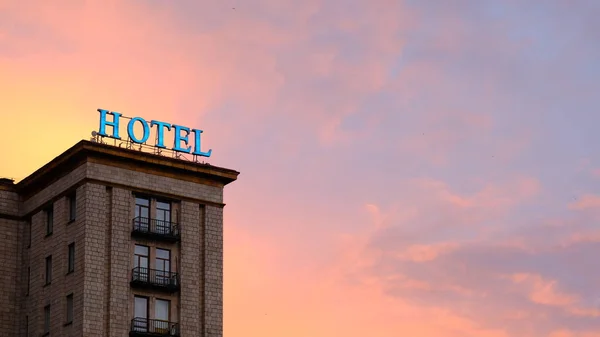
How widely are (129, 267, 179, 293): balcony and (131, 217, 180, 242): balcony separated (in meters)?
2.53

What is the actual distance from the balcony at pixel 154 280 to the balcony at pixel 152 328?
8.07 feet

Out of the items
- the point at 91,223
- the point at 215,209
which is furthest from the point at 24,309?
the point at 215,209

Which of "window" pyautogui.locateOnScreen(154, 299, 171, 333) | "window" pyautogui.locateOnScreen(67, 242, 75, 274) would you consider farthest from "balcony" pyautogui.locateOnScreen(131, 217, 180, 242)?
"window" pyautogui.locateOnScreen(154, 299, 171, 333)

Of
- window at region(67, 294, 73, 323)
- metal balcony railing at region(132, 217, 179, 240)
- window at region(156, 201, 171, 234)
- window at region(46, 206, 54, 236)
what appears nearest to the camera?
window at region(67, 294, 73, 323)

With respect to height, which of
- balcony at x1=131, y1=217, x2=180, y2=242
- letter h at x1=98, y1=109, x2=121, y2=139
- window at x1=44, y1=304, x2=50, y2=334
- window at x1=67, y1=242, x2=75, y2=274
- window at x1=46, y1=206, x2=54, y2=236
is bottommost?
window at x1=44, y1=304, x2=50, y2=334

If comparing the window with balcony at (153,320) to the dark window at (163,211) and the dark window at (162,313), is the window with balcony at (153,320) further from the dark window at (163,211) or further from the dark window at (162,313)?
the dark window at (163,211)

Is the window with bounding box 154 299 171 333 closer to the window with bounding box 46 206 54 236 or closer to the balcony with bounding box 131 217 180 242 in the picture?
the balcony with bounding box 131 217 180 242

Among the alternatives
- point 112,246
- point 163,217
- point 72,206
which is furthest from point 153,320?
point 72,206

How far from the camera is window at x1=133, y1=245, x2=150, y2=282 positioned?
92.4 m

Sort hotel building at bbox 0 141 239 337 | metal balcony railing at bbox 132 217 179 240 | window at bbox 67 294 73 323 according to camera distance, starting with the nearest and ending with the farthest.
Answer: window at bbox 67 294 73 323 → hotel building at bbox 0 141 239 337 → metal balcony railing at bbox 132 217 179 240

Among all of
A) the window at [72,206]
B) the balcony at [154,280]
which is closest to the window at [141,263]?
the balcony at [154,280]

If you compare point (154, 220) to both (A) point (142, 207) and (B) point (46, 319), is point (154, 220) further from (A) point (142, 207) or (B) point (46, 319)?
(B) point (46, 319)

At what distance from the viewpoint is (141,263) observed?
93.1 m

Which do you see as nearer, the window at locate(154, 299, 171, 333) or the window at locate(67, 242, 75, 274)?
the window at locate(67, 242, 75, 274)
